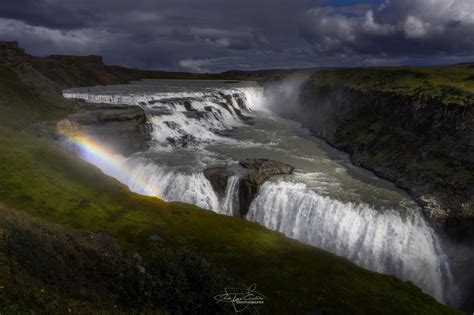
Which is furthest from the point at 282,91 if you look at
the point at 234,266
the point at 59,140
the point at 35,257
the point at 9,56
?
the point at 35,257

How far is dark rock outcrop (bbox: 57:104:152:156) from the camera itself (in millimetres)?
53312

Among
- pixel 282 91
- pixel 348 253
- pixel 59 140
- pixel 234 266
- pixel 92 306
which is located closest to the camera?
pixel 92 306

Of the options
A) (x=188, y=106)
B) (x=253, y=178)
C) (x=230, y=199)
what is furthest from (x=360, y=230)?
(x=188, y=106)

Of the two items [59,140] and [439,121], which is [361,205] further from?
[59,140]

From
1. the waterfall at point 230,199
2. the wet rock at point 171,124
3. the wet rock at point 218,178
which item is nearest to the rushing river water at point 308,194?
the wet rock at point 171,124

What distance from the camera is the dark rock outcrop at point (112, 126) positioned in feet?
175

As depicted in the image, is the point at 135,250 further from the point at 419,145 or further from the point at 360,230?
the point at 419,145

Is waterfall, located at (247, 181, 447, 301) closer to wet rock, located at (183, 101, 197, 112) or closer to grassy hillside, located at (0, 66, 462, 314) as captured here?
grassy hillside, located at (0, 66, 462, 314)

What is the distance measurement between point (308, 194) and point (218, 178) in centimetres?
987

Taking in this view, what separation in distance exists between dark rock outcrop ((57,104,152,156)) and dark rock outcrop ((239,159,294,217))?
18755mm

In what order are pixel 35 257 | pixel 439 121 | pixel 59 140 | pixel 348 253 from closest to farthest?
1. pixel 35 257
2. pixel 348 253
3. pixel 439 121
4. pixel 59 140

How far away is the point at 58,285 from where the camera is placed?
1360 cm

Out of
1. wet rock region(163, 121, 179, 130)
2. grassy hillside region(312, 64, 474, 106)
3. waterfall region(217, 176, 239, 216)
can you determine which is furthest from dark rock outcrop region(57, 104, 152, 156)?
grassy hillside region(312, 64, 474, 106)

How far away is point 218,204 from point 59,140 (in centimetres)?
2238
